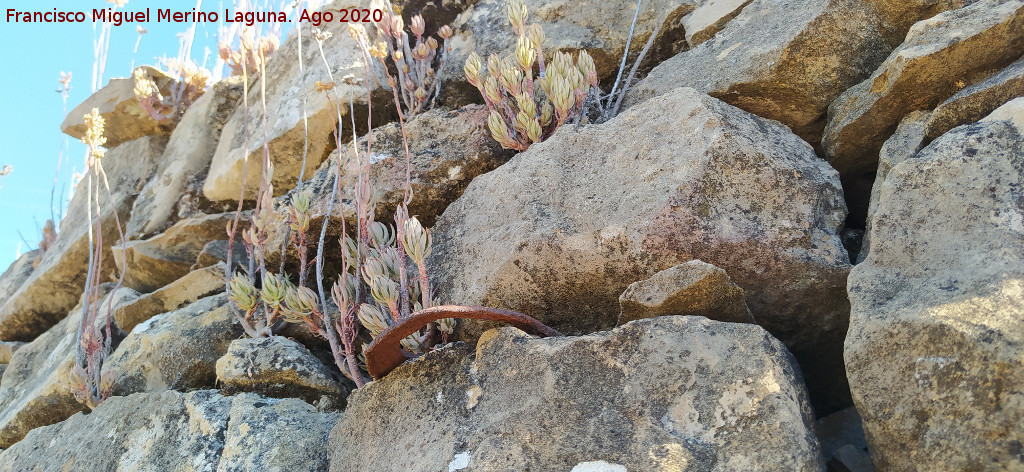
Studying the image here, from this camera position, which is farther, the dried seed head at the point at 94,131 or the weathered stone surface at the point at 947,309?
the dried seed head at the point at 94,131

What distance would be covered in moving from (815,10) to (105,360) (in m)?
3.73


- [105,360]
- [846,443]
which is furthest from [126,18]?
[846,443]

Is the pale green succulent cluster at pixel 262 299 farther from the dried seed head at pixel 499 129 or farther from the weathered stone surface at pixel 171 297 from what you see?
the dried seed head at pixel 499 129

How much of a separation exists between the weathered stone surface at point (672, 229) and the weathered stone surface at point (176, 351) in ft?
4.14

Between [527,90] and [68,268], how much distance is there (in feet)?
12.5

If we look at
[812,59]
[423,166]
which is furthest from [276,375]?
[812,59]

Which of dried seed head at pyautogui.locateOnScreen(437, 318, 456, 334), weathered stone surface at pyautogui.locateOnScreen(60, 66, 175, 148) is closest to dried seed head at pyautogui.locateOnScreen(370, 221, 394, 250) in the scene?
dried seed head at pyautogui.locateOnScreen(437, 318, 456, 334)

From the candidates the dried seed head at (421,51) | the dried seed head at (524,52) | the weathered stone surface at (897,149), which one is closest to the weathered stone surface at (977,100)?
the weathered stone surface at (897,149)

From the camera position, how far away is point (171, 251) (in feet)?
14.8

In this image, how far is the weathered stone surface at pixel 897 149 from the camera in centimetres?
242

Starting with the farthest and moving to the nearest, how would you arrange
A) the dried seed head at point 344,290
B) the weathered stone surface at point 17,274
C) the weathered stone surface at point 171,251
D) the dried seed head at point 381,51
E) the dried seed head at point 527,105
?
the weathered stone surface at point 17,274 < the weathered stone surface at point 171,251 < the dried seed head at point 381,51 < the dried seed head at point 527,105 < the dried seed head at point 344,290

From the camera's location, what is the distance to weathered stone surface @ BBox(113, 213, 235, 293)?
444 centimetres

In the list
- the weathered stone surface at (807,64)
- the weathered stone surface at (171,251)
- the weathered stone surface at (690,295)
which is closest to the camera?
the weathered stone surface at (690,295)

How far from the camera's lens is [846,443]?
230 cm
